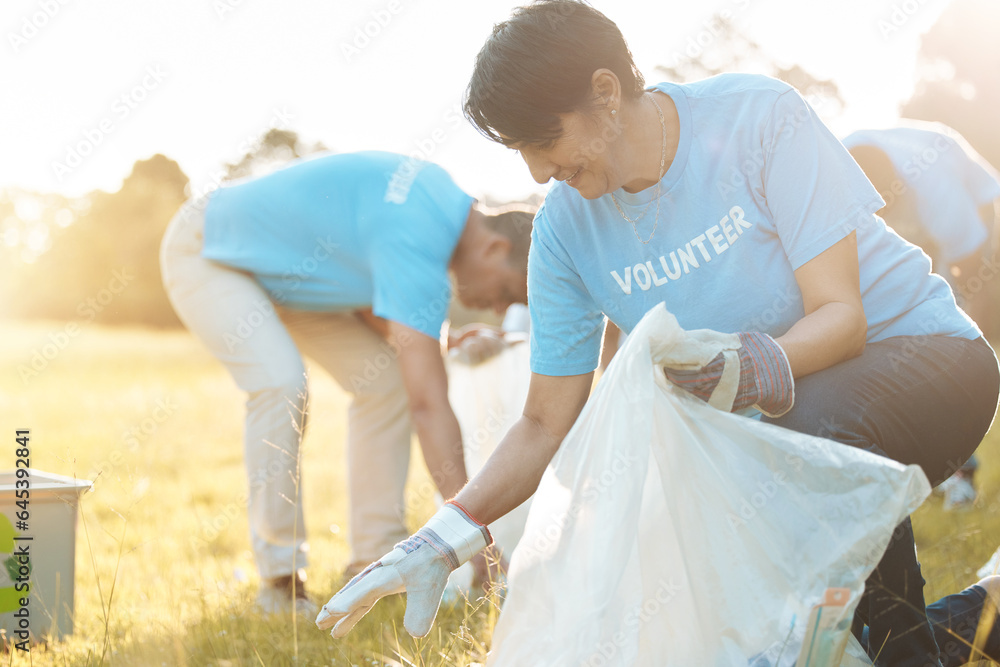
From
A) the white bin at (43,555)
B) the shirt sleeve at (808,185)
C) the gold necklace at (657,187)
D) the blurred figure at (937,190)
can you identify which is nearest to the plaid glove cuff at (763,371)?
the shirt sleeve at (808,185)

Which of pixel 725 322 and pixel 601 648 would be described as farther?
pixel 725 322

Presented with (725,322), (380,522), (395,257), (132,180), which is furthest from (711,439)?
(132,180)

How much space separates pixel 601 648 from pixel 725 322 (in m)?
0.58

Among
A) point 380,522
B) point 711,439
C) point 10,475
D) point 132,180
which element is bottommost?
point 132,180

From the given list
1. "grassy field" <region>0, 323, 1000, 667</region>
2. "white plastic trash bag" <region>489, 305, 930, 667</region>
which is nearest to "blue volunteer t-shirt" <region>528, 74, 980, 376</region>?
"white plastic trash bag" <region>489, 305, 930, 667</region>

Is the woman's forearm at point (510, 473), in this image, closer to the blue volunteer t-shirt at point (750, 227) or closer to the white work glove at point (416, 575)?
the white work glove at point (416, 575)

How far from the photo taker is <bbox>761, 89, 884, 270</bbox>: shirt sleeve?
1309 millimetres

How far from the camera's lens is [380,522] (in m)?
2.74

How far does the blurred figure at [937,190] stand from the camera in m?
2.96

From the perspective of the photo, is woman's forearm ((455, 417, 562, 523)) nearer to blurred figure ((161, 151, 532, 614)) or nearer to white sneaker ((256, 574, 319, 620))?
blurred figure ((161, 151, 532, 614))

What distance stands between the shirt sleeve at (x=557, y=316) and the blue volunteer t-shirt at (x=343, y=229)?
29.4 inches

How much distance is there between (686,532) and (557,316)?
19.0 inches

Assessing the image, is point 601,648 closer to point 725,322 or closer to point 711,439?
point 711,439

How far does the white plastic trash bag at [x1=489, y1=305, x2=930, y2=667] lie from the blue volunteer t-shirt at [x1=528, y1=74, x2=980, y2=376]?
0.76 feet
